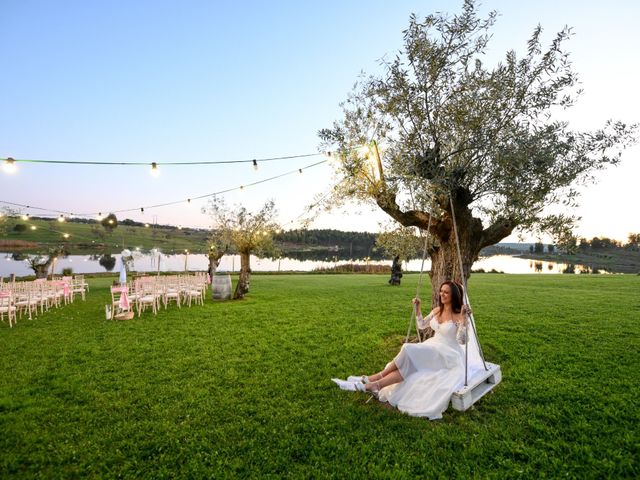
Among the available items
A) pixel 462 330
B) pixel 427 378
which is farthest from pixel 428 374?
pixel 462 330

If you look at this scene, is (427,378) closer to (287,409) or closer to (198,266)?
(287,409)

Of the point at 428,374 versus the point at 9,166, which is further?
the point at 9,166

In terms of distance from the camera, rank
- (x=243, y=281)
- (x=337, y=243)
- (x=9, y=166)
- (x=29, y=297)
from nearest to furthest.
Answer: (x=9, y=166) → (x=29, y=297) → (x=243, y=281) → (x=337, y=243)

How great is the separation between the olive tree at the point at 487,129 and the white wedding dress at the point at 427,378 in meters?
1.85

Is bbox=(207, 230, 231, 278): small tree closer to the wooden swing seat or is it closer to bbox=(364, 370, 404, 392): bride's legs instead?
bbox=(364, 370, 404, 392): bride's legs

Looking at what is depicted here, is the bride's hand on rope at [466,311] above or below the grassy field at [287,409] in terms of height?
above

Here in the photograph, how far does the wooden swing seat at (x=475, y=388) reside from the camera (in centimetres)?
418

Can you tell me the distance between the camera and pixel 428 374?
4656mm

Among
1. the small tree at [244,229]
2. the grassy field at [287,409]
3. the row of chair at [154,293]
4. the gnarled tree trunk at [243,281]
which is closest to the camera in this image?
the grassy field at [287,409]

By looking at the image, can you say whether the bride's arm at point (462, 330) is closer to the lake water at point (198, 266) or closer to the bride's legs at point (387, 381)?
the bride's legs at point (387, 381)

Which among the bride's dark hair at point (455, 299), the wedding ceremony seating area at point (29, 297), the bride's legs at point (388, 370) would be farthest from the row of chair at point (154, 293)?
the bride's dark hair at point (455, 299)

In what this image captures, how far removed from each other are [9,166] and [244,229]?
8.85 m

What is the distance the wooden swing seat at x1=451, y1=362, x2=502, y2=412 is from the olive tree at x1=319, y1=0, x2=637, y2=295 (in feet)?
5.73

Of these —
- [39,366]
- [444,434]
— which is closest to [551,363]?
[444,434]
